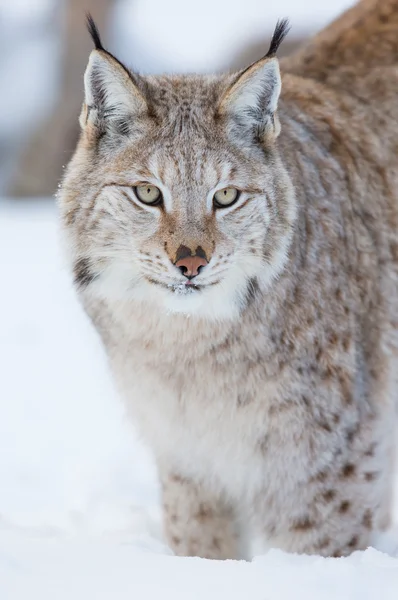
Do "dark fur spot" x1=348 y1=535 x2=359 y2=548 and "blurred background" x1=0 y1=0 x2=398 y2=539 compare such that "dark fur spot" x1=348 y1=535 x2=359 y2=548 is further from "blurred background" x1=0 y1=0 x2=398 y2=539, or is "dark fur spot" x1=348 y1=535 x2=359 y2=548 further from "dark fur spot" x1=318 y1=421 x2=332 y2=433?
"blurred background" x1=0 y1=0 x2=398 y2=539

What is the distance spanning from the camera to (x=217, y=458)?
3.68 metres

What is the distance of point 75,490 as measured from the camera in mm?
4727

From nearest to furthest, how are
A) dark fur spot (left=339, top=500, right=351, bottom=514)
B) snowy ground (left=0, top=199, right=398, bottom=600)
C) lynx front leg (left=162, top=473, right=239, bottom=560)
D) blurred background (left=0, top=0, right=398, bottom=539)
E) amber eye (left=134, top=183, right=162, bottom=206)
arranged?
snowy ground (left=0, top=199, right=398, bottom=600) → amber eye (left=134, top=183, right=162, bottom=206) → dark fur spot (left=339, top=500, right=351, bottom=514) → lynx front leg (left=162, top=473, right=239, bottom=560) → blurred background (left=0, top=0, right=398, bottom=539)

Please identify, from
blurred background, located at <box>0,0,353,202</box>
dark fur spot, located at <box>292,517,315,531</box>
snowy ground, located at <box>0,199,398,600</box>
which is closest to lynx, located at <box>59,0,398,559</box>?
dark fur spot, located at <box>292,517,315,531</box>

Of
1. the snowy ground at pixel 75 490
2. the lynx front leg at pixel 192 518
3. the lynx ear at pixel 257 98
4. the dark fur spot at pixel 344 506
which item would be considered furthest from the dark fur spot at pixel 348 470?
the lynx ear at pixel 257 98

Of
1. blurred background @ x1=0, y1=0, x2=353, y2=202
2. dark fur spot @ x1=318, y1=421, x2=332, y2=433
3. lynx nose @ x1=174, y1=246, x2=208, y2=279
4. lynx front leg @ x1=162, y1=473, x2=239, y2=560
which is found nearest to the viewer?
lynx nose @ x1=174, y1=246, x2=208, y2=279

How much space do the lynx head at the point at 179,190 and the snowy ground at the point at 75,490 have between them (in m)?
0.87

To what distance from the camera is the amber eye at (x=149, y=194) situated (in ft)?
10.6

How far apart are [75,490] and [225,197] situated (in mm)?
2057

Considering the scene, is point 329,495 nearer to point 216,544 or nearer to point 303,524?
point 303,524

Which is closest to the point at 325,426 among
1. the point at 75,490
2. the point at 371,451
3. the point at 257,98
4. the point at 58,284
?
the point at 371,451

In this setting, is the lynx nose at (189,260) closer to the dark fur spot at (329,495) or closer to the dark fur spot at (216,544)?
the dark fur spot at (329,495)

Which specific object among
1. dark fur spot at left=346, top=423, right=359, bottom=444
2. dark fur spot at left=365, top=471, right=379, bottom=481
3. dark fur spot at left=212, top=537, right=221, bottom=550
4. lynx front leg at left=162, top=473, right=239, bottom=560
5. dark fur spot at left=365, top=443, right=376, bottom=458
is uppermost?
dark fur spot at left=346, top=423, right=359, bottom=444

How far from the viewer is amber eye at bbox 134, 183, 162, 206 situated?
3.22m
